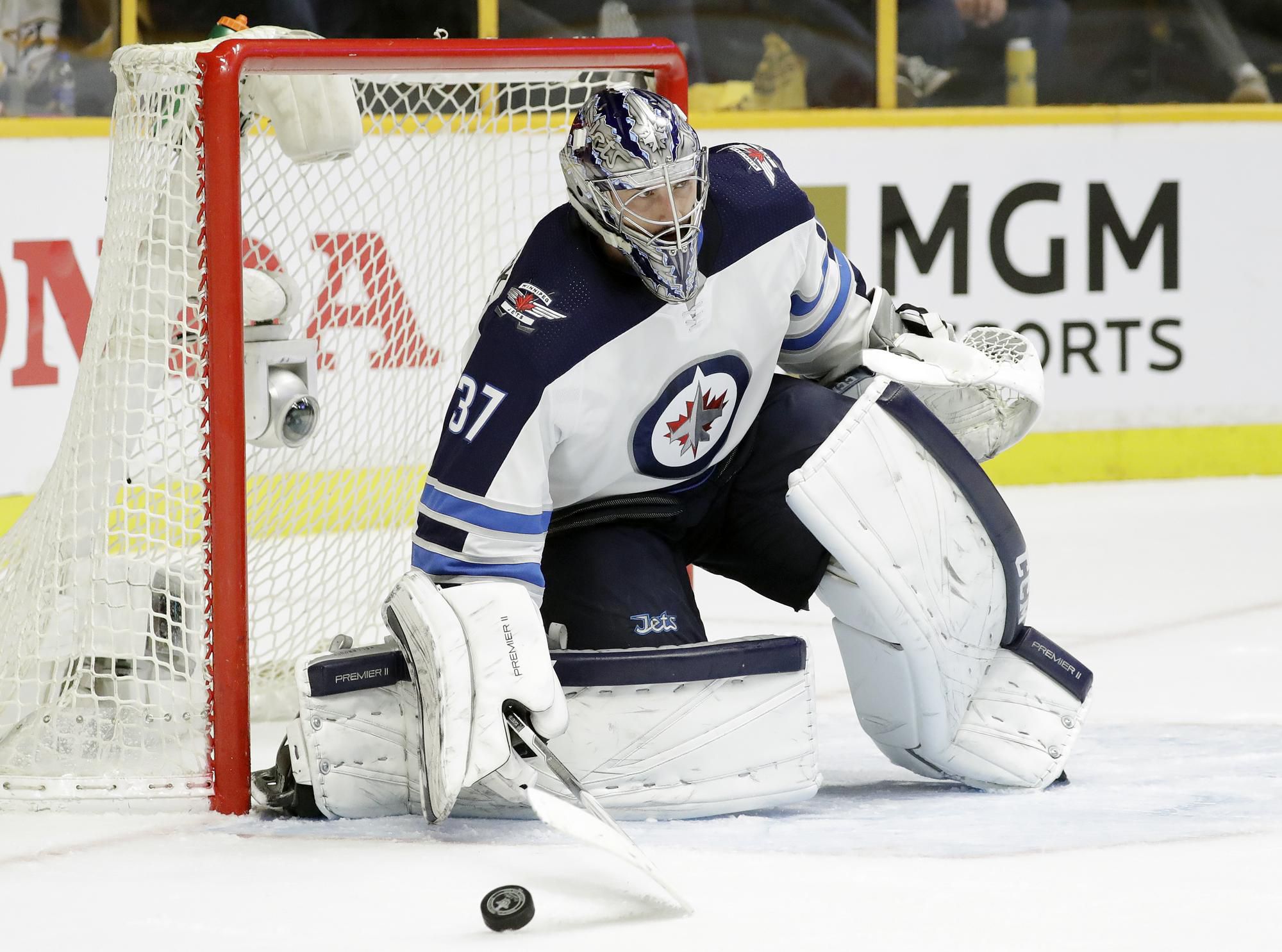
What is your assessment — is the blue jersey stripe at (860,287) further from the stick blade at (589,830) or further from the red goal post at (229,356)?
the stick blade at (589,830)

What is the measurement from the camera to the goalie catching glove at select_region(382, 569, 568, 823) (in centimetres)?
211

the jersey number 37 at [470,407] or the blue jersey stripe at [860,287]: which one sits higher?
the blue jersey stripe at [860,287]

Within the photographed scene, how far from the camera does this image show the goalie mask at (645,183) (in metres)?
2.21

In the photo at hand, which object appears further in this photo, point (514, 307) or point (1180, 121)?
point (1180, 121)

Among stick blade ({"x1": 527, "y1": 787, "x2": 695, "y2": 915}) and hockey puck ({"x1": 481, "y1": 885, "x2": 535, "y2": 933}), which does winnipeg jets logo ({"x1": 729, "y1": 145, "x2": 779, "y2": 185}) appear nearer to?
stick blade ({"x1": 527, "y1": 787, "x2": 695, "y2": 915})

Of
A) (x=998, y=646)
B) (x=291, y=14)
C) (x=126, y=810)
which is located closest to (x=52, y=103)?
(x=291, y=14)

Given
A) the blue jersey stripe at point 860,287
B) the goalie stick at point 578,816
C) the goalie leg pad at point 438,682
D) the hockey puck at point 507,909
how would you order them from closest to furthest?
A: the hockey puck at point 507,909 < the goalie stick at point 578,816 < the goalie leg pad at point 438,682 < the blue jersey stripe at point 860,287

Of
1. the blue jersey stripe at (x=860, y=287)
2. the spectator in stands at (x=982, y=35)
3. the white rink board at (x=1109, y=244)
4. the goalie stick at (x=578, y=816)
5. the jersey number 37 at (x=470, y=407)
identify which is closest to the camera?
the goalie stick at (x=578, y=816)

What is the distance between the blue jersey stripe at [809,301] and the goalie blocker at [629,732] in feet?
1.52

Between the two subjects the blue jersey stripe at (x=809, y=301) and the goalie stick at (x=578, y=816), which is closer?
the goalie stick at (x=578, y=816)

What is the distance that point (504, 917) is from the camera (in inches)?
73.1

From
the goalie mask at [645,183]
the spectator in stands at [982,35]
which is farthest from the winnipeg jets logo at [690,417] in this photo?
the spectator in stands at [982,35]

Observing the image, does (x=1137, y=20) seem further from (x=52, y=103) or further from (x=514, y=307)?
(x=514, y=307)

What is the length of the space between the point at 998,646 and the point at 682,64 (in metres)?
0.96
